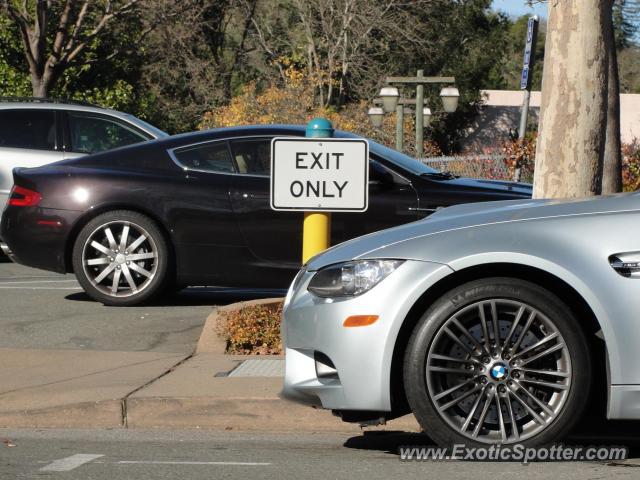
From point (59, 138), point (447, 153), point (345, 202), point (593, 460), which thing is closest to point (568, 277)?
point (593, 460)

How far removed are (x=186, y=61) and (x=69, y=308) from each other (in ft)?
114

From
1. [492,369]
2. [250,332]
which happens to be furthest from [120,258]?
[492,369]

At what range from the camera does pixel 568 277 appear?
5.39m

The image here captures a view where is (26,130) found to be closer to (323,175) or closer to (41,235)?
(41,235)

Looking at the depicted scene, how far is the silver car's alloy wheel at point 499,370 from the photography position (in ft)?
17.9

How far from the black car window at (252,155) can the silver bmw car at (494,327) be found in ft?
16.2

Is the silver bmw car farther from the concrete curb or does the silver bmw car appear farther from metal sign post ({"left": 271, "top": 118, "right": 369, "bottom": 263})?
metal sign post ({"left": 271, "top": 118, "right": 369, "bottom": 263})

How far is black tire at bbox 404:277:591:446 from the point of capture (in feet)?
17.8

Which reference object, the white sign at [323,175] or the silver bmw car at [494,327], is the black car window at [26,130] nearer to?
the white sign at [323,175]

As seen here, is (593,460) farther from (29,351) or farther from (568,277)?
(29,351)

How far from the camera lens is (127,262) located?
10.4 metres

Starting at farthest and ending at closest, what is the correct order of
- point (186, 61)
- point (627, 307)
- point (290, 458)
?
point (186, 61), point (290, 458), point (627, 307)

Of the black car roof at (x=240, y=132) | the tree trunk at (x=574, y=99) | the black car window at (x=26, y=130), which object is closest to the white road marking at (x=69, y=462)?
the tree trunk at (x=574, y=99)

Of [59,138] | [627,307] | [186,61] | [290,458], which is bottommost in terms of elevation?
[290,458]
